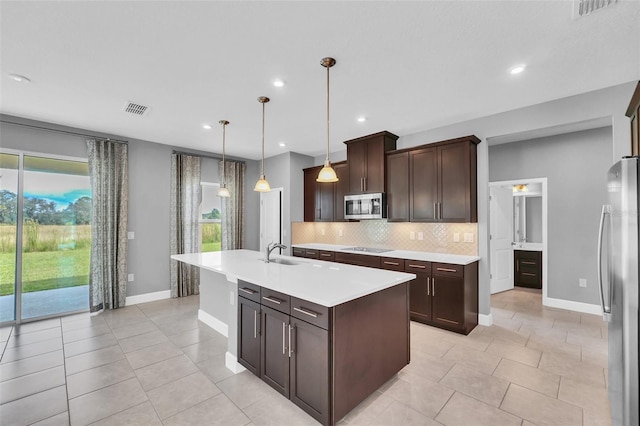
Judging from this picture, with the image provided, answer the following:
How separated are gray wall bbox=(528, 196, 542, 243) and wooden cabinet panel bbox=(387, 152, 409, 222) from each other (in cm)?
318

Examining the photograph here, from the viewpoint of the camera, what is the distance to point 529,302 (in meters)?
4.61

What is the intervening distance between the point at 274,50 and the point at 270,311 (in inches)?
81.7

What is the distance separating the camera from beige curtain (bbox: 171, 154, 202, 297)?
511 cm

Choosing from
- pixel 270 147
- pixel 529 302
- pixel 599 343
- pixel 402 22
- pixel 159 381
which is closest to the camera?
pixel 402 22

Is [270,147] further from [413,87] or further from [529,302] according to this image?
[529,302]

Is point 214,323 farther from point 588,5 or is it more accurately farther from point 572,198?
point 572,198

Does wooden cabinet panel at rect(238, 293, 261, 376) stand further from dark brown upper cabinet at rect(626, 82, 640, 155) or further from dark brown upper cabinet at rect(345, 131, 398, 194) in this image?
dark brown upper cabinet at rect(626, 82, 640, 155)

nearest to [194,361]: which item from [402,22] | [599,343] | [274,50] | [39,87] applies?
[274,50]

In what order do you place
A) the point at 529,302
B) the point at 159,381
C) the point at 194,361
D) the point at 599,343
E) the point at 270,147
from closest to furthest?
the point at 159,381 → the point at 194,361 → the point at 599,343 → the point at 529,302 → the point at 270,147

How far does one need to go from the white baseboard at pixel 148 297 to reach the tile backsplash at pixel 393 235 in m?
2.50

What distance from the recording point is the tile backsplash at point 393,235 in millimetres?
4016

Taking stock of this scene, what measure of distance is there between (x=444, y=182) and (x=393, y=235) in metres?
1.33

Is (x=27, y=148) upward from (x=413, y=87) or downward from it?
downward

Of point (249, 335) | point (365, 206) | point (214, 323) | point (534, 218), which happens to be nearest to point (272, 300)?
point (249, 335)
